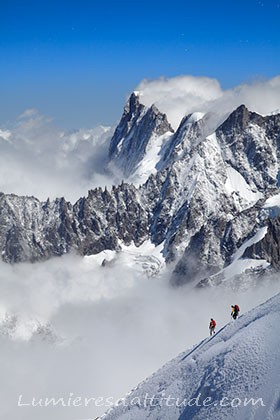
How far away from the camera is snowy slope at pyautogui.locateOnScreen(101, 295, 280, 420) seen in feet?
211

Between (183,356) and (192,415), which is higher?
(183,356)

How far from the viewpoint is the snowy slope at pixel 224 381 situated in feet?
211

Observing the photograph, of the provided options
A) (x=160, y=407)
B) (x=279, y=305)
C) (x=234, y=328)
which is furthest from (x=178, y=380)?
(x=279, y=305)

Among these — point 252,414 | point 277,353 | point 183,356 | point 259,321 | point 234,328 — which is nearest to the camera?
point 252,414

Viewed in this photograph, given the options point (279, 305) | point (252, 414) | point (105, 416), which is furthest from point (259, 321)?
point (105, 416)

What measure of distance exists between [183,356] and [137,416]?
1135 centimetres

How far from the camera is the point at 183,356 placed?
84.6 meters

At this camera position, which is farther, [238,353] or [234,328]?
[234,328]

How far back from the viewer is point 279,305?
7575 centimetres

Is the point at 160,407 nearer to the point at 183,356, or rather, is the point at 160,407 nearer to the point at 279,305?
the point at 183,356

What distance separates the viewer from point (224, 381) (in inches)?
2736

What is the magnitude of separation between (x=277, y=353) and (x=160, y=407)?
15545 mm

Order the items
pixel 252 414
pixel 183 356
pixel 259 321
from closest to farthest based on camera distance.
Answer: pixel 252 414, pixel 259 321, pixel 183 356

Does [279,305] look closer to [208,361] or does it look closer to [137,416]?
[208,361]
